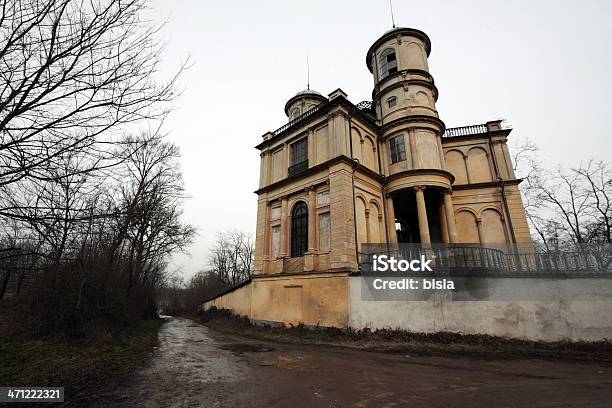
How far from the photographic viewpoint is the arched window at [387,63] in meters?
19.8

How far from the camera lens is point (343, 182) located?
14.5 metres

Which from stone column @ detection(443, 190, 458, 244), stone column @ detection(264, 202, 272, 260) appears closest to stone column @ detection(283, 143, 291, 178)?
stone column @ detection(264, 202, 272, 260)

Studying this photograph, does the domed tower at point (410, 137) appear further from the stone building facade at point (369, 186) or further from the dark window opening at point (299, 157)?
the dark window opening at point (299, 157)

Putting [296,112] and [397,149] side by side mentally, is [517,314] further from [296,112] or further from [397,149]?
[296,112]

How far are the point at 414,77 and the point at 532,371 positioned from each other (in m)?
17.3

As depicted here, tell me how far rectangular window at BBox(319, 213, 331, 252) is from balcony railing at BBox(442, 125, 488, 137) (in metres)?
12.1

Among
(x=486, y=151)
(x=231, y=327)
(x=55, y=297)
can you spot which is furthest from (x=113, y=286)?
(x=486, y=151)

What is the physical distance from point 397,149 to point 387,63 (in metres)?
7.25

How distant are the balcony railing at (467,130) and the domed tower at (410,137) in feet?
9.13

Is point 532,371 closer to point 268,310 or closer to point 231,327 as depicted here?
point 268,310

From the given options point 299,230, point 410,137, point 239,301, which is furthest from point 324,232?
point 239,301

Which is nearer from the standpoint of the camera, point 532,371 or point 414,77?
point 532,371

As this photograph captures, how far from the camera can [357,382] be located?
21.1ft

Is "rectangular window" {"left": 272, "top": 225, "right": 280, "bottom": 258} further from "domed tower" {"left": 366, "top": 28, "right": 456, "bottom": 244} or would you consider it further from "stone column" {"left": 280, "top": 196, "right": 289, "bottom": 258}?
"domed tower" {"left": 366, "top": 28, "right": 456, "bottom": 244}
